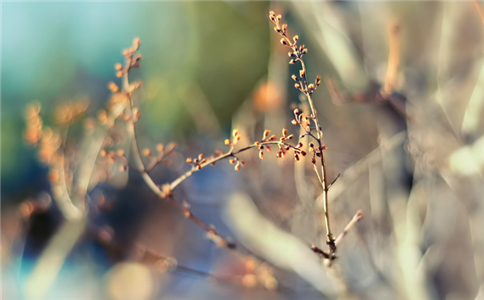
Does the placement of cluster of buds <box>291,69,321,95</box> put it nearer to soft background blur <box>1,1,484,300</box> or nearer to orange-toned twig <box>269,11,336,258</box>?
orange-toned twig <box>269,11,336,258</box>

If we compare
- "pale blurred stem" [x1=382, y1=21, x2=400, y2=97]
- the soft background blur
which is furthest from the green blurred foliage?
"pale blurred stem" [x1=382, y1=21, x2=400, y2=97]

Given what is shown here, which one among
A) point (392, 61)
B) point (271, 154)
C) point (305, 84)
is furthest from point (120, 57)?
point (305, 84)

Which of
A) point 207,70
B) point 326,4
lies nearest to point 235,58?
point 207,70

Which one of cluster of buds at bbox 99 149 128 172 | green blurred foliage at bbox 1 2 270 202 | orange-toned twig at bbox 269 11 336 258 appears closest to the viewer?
orange-toned twig at bbox 269 11 336 258

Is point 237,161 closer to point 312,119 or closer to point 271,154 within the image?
point 312,119

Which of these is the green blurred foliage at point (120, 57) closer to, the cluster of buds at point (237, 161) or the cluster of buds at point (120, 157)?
Answer: the cluster of buds at point (120, 157)

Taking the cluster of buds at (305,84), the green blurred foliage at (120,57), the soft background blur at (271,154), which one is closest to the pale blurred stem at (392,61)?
the soft background blur at (271,154)

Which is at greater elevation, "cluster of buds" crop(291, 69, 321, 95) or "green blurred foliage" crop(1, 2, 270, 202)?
"green blurred foliage" crop(1, 2, 270, 202)

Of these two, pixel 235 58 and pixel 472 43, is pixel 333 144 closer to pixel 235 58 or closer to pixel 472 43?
pixel 472 43
